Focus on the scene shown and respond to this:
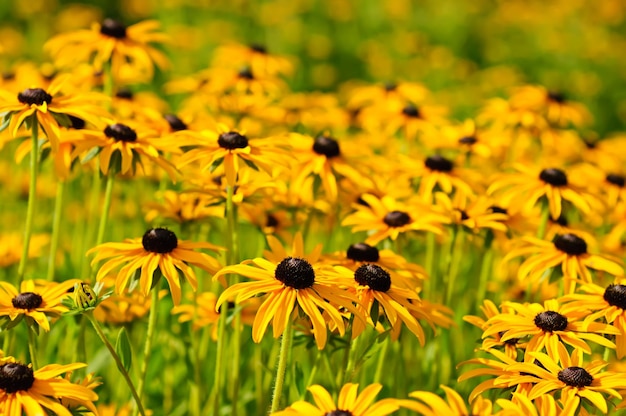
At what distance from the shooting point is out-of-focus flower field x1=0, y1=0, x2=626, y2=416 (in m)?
2.09

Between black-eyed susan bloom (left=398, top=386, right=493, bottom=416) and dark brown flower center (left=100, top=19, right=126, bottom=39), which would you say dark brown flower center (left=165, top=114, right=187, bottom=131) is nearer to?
dark brown flower center (left=100, top=19, right=126, bottom=39)

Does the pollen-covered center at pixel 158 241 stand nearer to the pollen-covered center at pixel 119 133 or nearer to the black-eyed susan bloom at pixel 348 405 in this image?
the pollen-covered center at pixel 119 133

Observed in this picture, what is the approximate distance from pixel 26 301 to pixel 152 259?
361 millimetres

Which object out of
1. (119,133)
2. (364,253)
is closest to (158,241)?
(119,133)

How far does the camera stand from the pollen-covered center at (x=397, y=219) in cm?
298

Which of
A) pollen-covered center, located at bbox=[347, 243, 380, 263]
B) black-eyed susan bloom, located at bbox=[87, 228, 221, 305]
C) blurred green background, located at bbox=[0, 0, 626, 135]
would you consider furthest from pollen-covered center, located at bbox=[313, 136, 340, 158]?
blurred green background, located at bbox=[0, 0, 626, 135]

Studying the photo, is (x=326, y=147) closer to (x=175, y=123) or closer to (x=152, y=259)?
(x=175, y=123)

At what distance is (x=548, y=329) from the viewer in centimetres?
226

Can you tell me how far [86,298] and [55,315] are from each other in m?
0.36

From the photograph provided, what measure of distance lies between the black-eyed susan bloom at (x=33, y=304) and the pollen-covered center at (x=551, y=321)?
1.28m

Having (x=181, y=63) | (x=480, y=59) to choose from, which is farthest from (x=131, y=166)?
(x=480, y=59)

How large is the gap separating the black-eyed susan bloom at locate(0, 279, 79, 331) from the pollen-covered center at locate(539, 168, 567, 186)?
73.7 inches

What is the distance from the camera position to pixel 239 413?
9.93 feet

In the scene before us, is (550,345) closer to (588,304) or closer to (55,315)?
(588,304)
